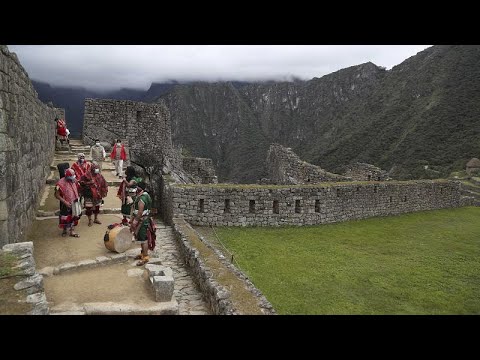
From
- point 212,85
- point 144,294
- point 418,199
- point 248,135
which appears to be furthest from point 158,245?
point 212,85

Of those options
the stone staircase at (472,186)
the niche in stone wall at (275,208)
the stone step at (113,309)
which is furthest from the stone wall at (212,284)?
the stone staircase at (472,186)

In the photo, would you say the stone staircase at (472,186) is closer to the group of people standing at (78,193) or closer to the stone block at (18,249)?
the group of people standing at (78,193)

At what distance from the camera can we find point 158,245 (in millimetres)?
9508

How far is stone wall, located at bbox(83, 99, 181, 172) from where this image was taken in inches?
672

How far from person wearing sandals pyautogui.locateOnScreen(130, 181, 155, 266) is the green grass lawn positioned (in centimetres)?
235

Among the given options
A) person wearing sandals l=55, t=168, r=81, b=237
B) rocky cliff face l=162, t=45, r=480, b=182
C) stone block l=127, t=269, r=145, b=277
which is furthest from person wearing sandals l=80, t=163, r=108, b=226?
rocky cliff face l=162, t=45, r=480, b=182

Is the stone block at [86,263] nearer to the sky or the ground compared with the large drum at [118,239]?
nearer to the ground

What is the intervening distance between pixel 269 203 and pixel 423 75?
77444 millimetres

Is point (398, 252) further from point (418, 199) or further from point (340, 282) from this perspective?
point (418, 199)

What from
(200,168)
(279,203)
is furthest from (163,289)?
(200,168)

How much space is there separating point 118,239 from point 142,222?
2.09 ft

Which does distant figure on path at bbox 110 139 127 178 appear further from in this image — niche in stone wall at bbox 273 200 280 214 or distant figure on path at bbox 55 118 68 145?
niche in stone wall at bbox 273 200 280 214

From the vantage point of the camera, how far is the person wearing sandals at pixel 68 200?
7.56 m

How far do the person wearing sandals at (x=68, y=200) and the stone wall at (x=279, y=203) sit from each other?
Result: 4.22 meters
